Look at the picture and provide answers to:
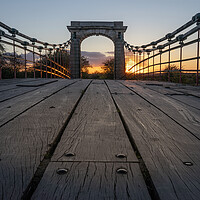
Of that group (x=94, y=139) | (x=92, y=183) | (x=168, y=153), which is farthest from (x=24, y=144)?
(x=168, y=153)

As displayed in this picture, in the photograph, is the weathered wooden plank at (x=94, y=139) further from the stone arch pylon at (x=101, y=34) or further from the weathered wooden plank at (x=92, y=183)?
the stone arch pylon at (x=101, y=34)

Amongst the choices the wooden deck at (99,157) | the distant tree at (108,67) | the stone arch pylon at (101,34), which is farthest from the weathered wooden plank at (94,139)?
the distant tree at (108,67)

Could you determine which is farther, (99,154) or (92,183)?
(99,154)

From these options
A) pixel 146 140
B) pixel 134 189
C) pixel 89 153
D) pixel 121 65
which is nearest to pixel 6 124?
pixel 89 153

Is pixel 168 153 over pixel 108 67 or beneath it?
beneath

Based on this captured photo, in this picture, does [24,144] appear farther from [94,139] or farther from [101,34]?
[101,34]

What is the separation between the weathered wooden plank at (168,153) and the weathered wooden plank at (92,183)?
65 millimetres

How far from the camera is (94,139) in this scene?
1.01m

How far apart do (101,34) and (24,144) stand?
1400 cm

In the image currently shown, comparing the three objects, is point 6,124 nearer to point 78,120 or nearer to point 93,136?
point 78,120

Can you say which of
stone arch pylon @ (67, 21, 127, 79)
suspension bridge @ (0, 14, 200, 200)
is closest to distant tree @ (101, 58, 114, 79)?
stone arch pylon @ (67, 21, 127, 79)

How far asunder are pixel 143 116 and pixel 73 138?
0.67 metres

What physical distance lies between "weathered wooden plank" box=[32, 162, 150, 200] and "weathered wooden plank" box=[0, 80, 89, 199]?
7 centimetres

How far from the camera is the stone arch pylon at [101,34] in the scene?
13922 millimetres
